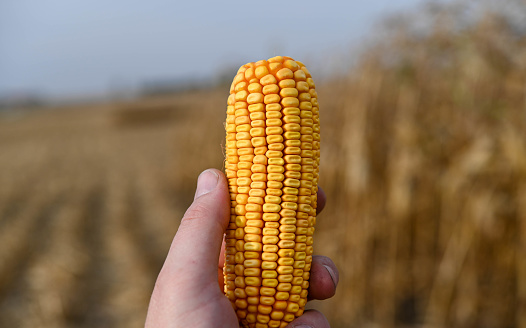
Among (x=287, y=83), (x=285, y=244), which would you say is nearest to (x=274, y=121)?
(x=287, y=83)

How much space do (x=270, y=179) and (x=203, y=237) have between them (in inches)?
13.5

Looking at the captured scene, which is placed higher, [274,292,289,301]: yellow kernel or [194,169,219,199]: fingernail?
[194,169,219,199]: fingernail

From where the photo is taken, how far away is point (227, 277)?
164 centimetres

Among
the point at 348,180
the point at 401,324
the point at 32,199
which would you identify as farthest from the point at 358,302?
the point at 32,199

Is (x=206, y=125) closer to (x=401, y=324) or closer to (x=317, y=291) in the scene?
(x=401, y=324)

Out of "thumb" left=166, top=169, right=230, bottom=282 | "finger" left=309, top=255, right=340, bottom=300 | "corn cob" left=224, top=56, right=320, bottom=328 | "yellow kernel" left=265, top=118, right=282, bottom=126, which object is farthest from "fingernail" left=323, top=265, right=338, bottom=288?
"yellow kernel" left=265, top=118, right=282, bottom=126

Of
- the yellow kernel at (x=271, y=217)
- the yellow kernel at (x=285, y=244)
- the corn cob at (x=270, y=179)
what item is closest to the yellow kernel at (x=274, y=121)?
the corn cob at (x=270, y=179)

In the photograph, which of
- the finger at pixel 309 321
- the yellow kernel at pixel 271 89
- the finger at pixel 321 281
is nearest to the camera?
the yellow kernel at pixel 271 89

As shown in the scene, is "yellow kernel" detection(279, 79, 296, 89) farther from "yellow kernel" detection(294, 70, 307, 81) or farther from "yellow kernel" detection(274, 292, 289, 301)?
"yellow kernel" detection(274, 292, 289, 301)

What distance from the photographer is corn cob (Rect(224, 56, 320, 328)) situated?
4.91ft

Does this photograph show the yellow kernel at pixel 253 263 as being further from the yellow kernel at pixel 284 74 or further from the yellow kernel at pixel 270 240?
the yellow kernel at pixel 284 74

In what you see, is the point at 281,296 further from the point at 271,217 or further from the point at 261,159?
the point at 261,159

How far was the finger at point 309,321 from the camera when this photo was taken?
1.63 meters

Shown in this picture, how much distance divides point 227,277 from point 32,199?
1229 cm
